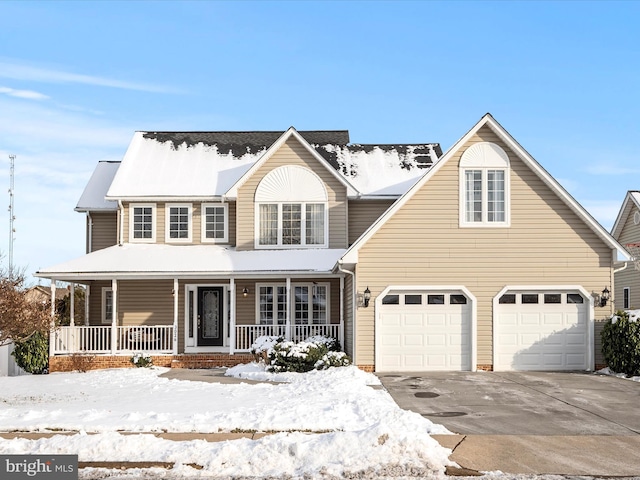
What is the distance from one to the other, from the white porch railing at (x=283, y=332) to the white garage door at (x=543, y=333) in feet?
17.0

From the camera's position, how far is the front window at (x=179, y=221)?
2605 cm

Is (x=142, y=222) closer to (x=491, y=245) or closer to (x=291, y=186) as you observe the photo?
(x=291, y=186)

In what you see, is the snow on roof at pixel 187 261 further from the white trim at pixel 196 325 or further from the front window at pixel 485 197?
the front window at pixel 485 197

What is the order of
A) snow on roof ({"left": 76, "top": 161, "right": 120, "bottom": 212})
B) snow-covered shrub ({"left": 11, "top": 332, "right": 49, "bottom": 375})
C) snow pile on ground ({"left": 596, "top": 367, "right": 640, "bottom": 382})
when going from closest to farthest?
snow pile on ground ({"left": 596, "top": 367, "right": 640, "bottom": 382}) < snow-covered shrub ({"left": 11, "top": 332, "right": 49, "bottom": 375}) < snow on roof ({"left": 76, "top": 161, "right": 120, "bottom": 212})

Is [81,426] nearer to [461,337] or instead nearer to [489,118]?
[461,337]

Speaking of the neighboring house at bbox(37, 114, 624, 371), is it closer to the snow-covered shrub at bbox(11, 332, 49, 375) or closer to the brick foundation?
the brick foundation

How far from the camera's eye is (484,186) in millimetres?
21188

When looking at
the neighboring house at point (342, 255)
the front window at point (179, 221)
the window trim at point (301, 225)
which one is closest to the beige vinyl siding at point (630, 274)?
the neighboring house at point (342, 255)

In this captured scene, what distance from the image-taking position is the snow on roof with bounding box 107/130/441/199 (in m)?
26.1

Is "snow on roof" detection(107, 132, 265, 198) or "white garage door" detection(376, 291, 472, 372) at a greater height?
"snow on roof" detection(107, 132, 265, 198)

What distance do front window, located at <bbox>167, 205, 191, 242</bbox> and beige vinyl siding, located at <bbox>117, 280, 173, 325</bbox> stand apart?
1759mm

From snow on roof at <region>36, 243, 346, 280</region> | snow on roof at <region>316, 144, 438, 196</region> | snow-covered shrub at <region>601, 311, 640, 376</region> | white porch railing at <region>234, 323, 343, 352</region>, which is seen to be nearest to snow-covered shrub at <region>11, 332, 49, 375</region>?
snow on roof at <region>36, 243, 346, 280</region>

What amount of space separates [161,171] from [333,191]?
6.45m

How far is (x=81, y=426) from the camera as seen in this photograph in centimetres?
1185
